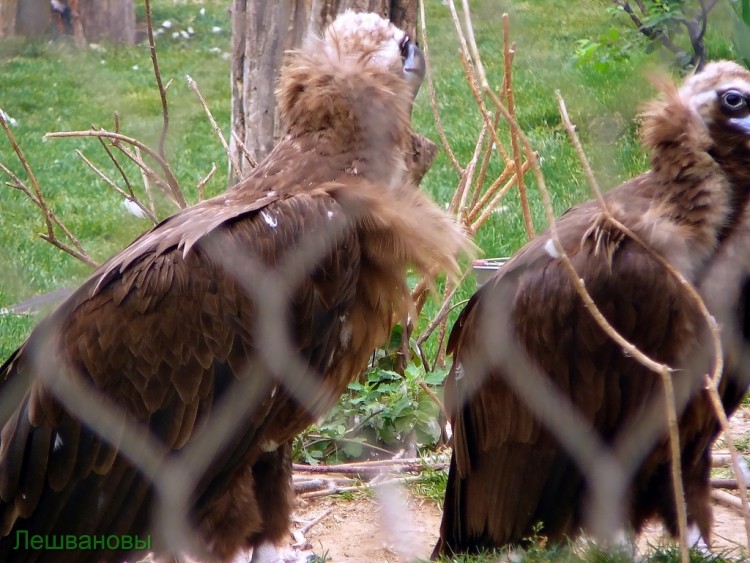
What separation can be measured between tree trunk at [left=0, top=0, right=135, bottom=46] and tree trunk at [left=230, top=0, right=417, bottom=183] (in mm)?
767

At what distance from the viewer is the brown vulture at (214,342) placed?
1876 millimetres

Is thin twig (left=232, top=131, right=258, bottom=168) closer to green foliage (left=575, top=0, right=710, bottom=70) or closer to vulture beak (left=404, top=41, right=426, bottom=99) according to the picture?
vulture beak (left=404, top=41, right=426, bottom=99)

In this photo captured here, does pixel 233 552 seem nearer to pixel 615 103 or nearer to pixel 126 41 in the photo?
pixel 615 103

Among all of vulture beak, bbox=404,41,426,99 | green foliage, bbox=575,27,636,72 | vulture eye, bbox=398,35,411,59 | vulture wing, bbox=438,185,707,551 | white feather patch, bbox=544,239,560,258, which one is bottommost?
vulture wing, bbox=438,185,707,551

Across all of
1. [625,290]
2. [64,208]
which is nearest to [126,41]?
[64,208]

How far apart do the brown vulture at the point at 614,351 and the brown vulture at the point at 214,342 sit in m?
0.22

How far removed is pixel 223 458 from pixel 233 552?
238mm

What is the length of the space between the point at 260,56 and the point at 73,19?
281 cm

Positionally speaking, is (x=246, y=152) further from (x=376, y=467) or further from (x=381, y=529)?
(x=381, y=529)

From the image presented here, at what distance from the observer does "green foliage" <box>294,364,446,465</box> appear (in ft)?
9.54

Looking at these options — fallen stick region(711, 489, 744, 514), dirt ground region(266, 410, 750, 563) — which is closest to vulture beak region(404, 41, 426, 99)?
dirt ground region(266, 410, 750, 563)

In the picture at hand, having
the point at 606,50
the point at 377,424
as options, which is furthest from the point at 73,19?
the point at 377,424

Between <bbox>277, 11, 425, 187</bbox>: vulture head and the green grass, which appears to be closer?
A: <bbox>277, 11, 425, 187</bbox>: vulture head

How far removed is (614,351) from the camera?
1.98m
